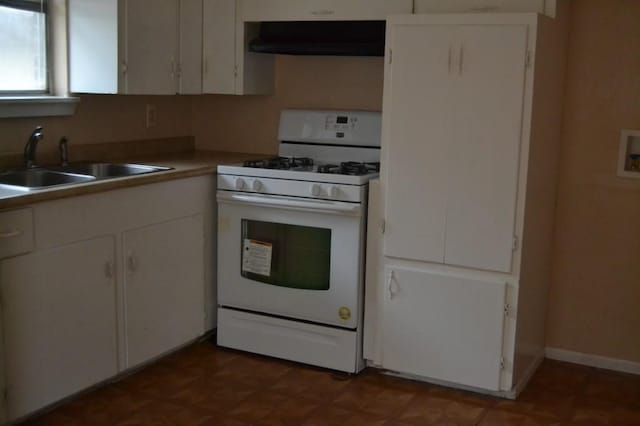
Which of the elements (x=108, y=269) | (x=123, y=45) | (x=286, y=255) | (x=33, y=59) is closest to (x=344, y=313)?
(x=286, y=255)

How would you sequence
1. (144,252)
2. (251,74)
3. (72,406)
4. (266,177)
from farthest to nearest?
1. (251,74)
2. (266,177)
3. (144,252)
4. (72,406)

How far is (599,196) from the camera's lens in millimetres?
3613

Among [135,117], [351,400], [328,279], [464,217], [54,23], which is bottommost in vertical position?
[351,400]

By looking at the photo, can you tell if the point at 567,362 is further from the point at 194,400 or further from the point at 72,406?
the point at 72,406

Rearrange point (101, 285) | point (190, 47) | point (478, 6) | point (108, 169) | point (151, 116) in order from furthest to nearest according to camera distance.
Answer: point (151, 116)
point (190, 47)
point (108, 169)
point (478, 6)
point (101, 285)

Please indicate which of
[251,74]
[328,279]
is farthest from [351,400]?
[251,74]

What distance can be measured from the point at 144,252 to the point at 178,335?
1.63 ft

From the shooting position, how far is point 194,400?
3.22 metres

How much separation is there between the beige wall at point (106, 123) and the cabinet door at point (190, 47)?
13.3 inches

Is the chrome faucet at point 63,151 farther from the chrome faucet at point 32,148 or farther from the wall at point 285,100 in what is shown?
the wall at point 285,100

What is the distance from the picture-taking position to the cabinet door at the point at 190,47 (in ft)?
12.8

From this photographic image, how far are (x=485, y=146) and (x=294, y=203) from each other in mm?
892

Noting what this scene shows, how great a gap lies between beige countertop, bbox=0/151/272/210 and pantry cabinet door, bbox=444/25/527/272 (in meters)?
1.19

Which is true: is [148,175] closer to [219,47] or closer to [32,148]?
[32,148]
